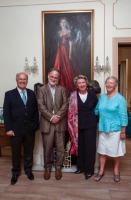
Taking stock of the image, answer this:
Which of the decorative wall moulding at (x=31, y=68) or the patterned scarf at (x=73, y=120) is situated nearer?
the patterned scarf at (x=73, y=120)

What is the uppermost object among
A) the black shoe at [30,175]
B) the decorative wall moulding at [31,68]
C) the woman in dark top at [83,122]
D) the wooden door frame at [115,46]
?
the wooden door frame at [115,46]

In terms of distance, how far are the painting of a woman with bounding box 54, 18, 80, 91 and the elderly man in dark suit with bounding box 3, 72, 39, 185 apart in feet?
2.59

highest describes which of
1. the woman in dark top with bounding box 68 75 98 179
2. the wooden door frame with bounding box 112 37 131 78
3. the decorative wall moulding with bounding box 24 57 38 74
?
the wooden door frame with bounding box 112 37 131 78

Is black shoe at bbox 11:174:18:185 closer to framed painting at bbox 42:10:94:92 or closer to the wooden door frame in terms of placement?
framed painting at bbox 42:10:94:92

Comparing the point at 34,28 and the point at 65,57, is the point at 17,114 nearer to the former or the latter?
the point at 65,57

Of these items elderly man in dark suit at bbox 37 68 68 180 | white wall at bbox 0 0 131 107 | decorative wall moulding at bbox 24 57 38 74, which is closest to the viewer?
elderly man in dark suit at bbox 37 68 68 180

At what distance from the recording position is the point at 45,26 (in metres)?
3.08

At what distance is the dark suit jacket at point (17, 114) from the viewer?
2.34m

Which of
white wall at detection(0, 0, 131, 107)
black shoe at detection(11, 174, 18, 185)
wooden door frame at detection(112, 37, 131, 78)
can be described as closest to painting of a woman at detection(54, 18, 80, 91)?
white wall at detection(0, 0, 131, 107)

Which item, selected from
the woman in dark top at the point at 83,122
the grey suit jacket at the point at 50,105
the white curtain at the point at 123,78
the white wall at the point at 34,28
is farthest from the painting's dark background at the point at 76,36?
the white curtain at the point at 123,78

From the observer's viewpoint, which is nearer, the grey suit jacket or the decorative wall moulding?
the grey suit jacket

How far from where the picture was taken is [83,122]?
2504 mm

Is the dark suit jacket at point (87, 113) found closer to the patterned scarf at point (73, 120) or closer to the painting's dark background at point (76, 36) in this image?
the patterned scarf at point (73, 120)

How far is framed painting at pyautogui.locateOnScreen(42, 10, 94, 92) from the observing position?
3.03 m
